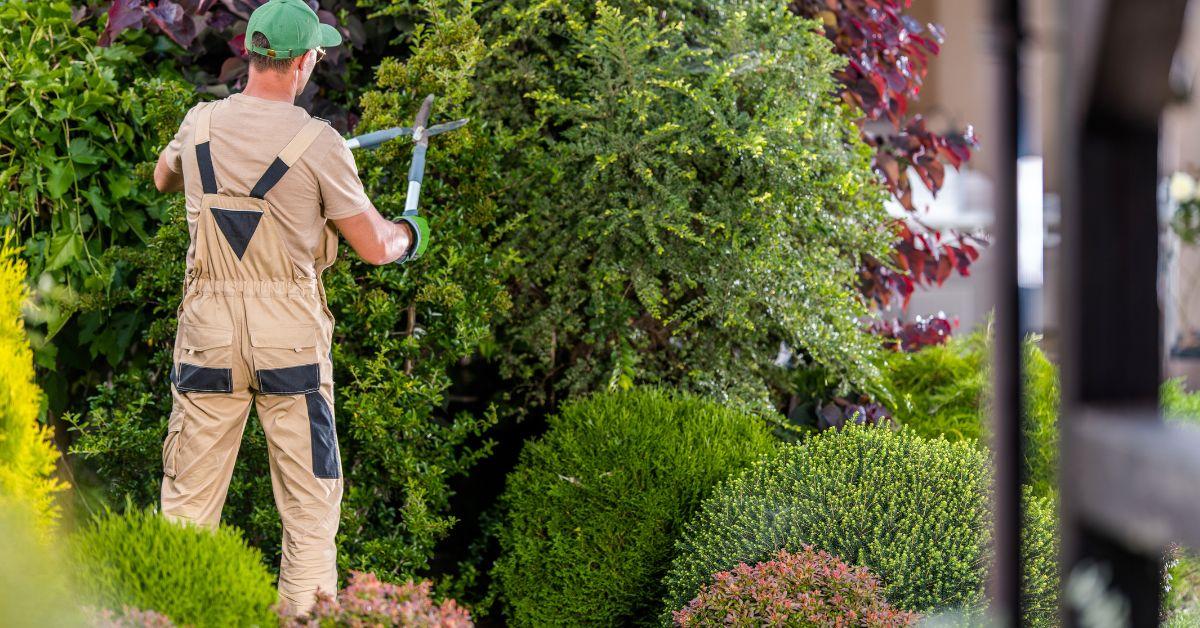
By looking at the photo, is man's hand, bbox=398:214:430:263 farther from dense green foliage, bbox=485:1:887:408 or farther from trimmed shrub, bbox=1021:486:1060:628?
trimmed shrub, bbox=1021:486:1060:628

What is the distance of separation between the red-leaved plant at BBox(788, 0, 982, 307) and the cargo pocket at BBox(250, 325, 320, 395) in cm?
299

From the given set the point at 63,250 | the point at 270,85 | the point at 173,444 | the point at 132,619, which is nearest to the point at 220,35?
the point at 63,250

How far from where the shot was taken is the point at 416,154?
3.57 metres

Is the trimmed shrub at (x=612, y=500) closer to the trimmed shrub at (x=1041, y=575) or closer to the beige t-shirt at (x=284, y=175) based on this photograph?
the trimmed shrub at (x=1041, y=575)

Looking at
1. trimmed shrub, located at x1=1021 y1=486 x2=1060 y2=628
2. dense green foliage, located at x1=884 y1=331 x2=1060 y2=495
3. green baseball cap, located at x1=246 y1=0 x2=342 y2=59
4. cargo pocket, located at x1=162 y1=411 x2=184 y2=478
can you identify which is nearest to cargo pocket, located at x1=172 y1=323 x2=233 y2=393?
cargo pocket, located at x1=162 y1=411 x2=184 y2=478

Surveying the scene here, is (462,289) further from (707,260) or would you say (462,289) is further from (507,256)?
(707,260)

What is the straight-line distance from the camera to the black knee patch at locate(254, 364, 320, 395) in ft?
10.0

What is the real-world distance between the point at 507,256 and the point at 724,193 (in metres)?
0.90

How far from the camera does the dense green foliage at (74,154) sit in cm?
393

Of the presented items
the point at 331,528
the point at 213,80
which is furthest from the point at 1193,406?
the point at 213,80

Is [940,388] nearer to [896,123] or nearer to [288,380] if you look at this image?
[896,123]

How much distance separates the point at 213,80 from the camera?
4.30 meters

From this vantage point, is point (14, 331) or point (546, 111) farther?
point (546, 111)

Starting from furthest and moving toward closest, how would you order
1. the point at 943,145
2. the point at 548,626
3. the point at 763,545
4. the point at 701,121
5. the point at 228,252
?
the point at 943,145, the point at 701,121, the point at 548,626, the point at 763,545, the point at 228,252
